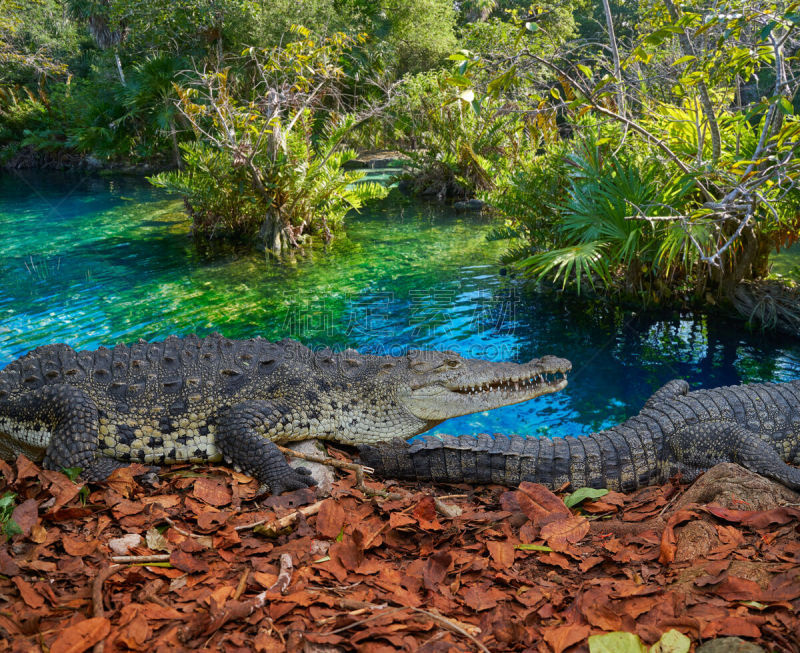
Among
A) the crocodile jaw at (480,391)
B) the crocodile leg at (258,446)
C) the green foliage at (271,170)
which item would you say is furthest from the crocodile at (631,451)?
the green foliage at (271,170)

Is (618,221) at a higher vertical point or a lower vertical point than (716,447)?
higher

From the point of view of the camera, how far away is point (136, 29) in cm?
2058

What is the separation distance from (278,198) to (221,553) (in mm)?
9263

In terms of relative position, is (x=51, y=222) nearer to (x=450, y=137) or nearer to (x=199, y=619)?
(x=450, y=137)

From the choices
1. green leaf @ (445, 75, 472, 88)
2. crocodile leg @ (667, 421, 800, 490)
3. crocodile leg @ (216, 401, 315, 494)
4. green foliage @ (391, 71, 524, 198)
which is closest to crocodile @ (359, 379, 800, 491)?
crocodile leg @ (667, 421, 800, 490)

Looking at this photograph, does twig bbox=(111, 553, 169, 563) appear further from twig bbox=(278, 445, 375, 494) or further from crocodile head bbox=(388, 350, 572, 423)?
crocodile head bbox=(388, 350, 572, 423)

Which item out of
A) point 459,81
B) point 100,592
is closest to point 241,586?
point 100,592

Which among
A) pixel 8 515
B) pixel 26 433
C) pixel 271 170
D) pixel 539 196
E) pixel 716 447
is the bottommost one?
pixel 716 447

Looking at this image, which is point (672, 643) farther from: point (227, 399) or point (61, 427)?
point (61, 427)

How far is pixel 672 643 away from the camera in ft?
6.26

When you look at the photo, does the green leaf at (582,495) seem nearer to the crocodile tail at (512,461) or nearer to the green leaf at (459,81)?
the crocodile tail at (512,461)

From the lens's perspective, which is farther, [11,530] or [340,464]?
[340,464]

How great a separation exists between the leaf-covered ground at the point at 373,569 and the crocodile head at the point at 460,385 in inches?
31.2

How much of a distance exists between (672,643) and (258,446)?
2405mm
